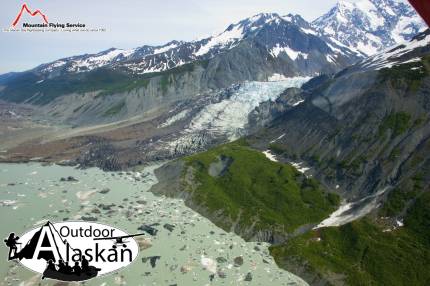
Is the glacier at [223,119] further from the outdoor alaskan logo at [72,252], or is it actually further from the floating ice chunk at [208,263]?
the floating ice chunk at [208,263]

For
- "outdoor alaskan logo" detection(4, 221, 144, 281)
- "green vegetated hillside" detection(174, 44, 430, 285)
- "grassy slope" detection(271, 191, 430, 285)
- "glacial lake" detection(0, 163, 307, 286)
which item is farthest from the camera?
"green vegetated hillside" detection(174, 44, 430, 285)

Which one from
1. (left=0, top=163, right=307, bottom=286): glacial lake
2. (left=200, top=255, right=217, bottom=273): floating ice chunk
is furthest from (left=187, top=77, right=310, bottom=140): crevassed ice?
(left=200, top=255, right=217, bottom=273): floating ice chunk

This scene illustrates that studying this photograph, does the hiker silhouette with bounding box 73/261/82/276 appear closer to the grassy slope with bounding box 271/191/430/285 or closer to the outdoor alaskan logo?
the outdoor alaskan logo

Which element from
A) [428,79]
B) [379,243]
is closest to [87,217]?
[379,243]

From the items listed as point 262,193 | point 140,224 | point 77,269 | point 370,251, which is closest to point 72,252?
point 77,269

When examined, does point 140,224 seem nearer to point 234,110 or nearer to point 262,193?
point 262,193

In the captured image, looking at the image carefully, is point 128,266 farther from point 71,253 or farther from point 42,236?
point 42,236
